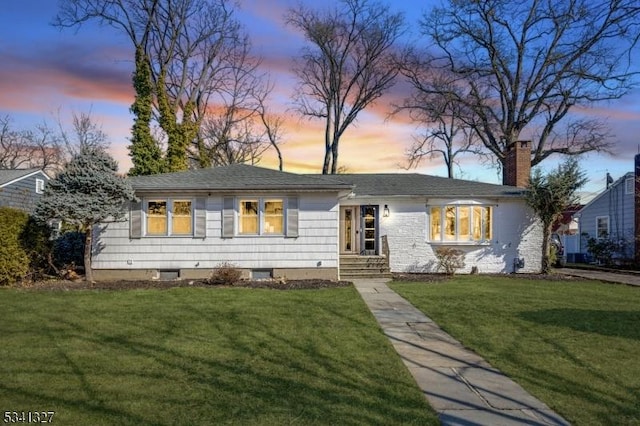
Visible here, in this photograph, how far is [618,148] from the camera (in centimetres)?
2788

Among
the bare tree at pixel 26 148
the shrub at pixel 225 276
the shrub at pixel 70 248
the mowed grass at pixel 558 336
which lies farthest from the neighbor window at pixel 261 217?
the bare tree at pixel 26 148

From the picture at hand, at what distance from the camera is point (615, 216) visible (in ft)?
79.2

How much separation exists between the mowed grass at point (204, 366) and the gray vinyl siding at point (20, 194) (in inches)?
780

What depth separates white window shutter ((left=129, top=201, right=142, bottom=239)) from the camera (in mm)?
14812

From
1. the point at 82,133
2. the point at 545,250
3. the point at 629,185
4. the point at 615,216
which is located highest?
the point at 82,133

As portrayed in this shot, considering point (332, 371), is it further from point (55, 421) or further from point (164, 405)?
point (55, 421)

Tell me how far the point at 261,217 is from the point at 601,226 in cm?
2012

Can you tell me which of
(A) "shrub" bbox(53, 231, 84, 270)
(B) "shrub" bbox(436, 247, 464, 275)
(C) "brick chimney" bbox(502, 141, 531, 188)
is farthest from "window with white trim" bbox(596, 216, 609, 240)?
(A) "shrub" bbox(53, 231, 84, 270)

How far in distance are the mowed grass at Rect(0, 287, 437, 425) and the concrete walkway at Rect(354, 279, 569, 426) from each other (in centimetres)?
23

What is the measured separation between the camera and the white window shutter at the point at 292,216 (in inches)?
576

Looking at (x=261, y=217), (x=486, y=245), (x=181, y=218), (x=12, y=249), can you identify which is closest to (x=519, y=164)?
(x=486, y=245)

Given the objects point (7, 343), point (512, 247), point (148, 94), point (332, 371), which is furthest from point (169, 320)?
point (148, 94)

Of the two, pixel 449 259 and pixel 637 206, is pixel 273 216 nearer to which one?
pixel 449 259

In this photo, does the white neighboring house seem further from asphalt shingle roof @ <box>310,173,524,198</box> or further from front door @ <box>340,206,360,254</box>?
asphalt shingle roof @ <box>310,173,524,198</box>
